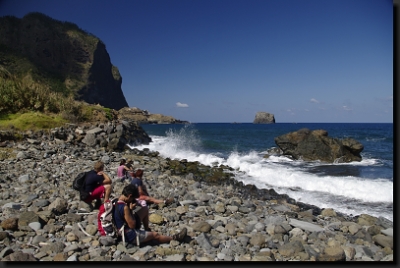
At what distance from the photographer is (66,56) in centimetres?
703

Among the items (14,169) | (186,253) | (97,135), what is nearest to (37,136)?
(97,135)

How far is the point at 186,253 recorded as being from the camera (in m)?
4.06

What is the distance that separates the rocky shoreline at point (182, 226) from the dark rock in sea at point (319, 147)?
850cm

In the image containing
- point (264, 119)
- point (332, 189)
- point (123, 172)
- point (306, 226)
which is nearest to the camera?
point (306, 226)

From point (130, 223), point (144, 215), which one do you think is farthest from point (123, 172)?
point (130, 223)

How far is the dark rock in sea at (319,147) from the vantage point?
14.3 metres

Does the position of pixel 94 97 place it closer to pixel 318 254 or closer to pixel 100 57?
pixel 100 57

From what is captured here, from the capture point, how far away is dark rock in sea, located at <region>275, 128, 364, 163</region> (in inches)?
564

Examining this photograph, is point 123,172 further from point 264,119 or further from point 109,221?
point 264,119

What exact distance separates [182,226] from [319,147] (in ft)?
46.0

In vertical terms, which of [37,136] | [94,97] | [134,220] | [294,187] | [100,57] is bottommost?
[294,187]

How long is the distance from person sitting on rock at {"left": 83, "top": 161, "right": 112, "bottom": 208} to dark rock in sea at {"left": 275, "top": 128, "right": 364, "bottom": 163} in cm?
1254

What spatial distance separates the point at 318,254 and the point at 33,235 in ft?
15.3

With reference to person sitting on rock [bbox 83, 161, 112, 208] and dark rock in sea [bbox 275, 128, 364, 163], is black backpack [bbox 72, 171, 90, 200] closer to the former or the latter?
person sitting on rock [bbox 83, 161, 112, 208]
